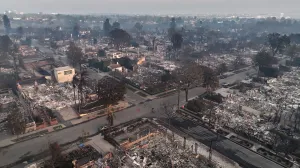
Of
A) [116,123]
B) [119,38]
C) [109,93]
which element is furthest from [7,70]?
[116,123]

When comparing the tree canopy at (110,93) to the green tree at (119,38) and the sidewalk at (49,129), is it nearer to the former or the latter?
the sidewalk at (49,129)

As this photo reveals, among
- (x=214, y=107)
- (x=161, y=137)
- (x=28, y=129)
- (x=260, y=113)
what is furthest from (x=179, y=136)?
(x=28, y=129)

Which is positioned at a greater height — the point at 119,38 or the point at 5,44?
the point at 119,38

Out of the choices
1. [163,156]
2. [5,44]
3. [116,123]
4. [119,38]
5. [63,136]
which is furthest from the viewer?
[119,38]

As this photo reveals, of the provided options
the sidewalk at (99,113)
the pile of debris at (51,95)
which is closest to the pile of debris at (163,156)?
the sidewalk at (99,113)

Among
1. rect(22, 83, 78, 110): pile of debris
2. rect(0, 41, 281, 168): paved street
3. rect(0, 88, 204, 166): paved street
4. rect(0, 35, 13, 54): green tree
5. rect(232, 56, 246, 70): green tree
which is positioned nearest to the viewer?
rect(0, 41, 281, 168): paved street

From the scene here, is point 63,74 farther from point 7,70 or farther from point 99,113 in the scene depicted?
point 7,70

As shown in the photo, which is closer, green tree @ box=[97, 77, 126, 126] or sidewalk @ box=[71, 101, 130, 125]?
sidewalk @ box=[71, 101, 130, 125]

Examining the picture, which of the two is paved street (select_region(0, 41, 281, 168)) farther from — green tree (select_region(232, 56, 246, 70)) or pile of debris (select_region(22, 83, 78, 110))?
green tree (select_region(232, 56, 246, 70))

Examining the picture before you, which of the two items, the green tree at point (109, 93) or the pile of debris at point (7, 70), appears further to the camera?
the pile of debris at point (7, 70)

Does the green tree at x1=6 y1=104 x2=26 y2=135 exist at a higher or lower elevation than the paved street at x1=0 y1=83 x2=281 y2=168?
higher

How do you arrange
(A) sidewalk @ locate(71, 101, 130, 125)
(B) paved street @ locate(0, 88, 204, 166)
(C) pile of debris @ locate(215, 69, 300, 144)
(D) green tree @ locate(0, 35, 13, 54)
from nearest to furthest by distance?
(B) paved street @ locate(0, 88, 204, 166) → (C) pile of debris @ locate(215, 69, 300, 144) → (A) sidewalk @ locate(71, 101, 130, 125) → (D) green tree @ locate(0, 35, 13, 54)

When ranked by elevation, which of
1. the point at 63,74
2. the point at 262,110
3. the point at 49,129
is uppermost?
the point at 63,74

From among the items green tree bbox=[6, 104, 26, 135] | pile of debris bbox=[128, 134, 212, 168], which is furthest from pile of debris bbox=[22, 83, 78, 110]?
pile of debris bbox=[128, 134, 212, 168]
